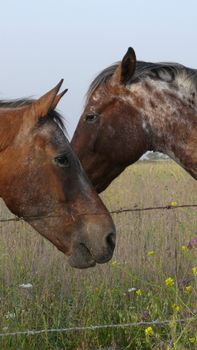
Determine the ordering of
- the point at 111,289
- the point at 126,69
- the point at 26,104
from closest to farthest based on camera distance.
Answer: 1. the point at 26,104
2. the point at 126,69
3. the point at 111,289

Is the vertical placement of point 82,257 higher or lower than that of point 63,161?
lower

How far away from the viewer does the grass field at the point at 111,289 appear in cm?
413

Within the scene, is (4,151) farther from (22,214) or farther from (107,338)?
(107,338)

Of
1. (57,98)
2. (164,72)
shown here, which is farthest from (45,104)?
(164,72)

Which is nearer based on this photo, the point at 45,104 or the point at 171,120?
the point at 45,104

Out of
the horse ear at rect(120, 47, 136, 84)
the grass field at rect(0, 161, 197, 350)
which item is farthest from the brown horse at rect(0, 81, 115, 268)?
the horse ear at rect(120, 47, 136, 84)

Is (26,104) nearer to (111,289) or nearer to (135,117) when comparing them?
(135,117)

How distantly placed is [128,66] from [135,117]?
0.38 m

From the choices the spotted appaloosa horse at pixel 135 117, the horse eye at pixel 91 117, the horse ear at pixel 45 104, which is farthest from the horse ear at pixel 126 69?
the horse ear at pixel 45 104

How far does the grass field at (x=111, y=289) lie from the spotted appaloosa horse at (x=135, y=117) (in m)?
0.74

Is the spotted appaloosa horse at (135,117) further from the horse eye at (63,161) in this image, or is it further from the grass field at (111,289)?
the horse eye at (63,161)

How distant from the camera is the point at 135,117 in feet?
13.9

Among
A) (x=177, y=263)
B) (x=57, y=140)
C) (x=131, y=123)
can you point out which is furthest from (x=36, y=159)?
(x=177, y=263)

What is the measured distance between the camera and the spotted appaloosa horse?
13.6 ft
